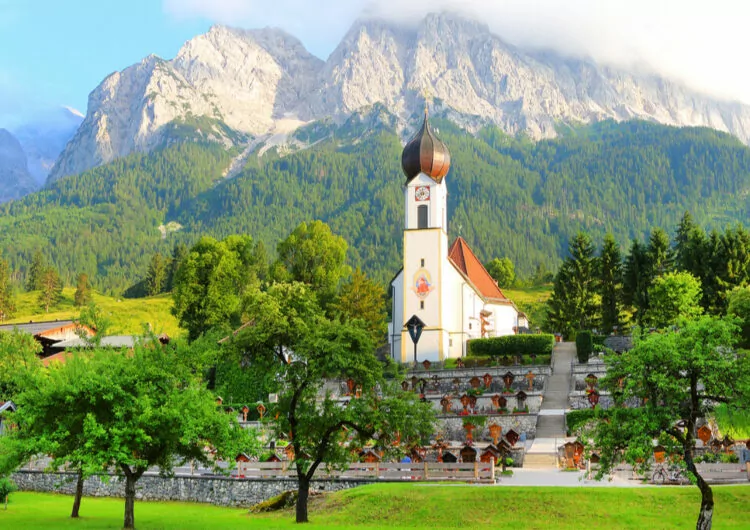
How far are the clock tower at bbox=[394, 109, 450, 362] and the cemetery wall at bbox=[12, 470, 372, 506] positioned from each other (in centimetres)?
2891

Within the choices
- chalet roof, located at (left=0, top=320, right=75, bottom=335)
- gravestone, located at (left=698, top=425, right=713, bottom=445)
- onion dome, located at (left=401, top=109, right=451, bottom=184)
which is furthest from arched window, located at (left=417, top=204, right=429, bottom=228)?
chalet roof, located at (left=0, top=320, right=75, bottom=335)

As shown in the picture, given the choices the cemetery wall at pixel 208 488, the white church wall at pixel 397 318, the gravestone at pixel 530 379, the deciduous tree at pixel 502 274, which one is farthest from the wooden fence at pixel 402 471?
the deciduous tree at pixel 502 274

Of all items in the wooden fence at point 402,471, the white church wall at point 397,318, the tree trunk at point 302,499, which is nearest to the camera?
the tree trunk at point 302,499

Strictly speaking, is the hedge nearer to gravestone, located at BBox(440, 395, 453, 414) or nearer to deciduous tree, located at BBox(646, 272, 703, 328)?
deciduous tree, located at BBox(646, 272, 703, 328)

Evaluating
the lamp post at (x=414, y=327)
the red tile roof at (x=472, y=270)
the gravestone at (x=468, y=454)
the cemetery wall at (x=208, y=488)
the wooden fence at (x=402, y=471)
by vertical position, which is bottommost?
the cemetery wall at (x=208, y=488)

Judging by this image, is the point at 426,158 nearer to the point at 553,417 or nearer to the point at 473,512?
the point at 553,417

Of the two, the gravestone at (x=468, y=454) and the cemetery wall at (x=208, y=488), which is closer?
the cemetery wall at (x=208, y=488)

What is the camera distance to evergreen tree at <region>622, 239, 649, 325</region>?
71125 mm

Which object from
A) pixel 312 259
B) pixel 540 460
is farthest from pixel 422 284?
pixel 540 460

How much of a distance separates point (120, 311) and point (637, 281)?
72.4m

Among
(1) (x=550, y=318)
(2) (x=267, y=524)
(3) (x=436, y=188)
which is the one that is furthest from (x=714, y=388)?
(1) (x=550, y=318)

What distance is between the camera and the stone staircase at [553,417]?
39594 mm

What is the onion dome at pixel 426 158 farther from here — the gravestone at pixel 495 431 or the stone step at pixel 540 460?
the stone step at pixel 540 460

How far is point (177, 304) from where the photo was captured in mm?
72562
